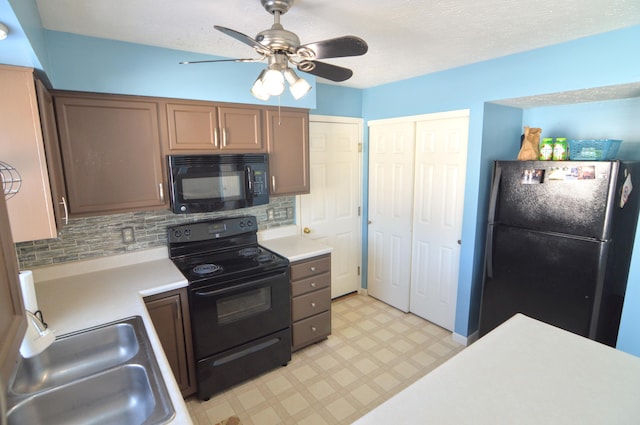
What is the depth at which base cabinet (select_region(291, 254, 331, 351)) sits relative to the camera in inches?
103

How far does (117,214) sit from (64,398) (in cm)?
130

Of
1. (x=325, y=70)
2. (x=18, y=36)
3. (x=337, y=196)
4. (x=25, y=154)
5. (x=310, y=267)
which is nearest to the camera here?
(x=18, y=36)

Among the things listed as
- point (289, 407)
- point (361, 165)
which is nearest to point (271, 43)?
point (289, 407)

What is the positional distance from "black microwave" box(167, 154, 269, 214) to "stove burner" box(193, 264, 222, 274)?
39cm

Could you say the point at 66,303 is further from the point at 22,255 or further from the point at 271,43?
the point at 271,43

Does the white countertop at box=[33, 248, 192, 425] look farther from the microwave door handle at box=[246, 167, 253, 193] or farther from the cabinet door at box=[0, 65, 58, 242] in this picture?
the microwave door handle at box=[246, 167, 253, 193]

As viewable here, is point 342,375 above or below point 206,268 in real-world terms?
below

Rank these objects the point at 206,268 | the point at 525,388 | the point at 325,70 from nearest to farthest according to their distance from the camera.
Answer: the point at 525,388 → the point at 325,70 → the point at 206,268

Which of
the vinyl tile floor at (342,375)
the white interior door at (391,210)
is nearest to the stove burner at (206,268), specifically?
the vinyl tile floor at (342,375)

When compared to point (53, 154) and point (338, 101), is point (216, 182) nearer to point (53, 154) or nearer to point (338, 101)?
point (53, 154)

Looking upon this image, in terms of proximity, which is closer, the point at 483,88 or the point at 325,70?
the point at 325,70

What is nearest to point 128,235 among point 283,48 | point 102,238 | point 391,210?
point 102,238

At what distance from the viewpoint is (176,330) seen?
2061 millimetres

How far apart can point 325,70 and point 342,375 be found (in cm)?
211
